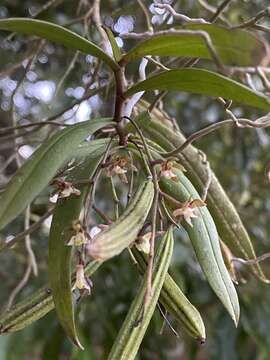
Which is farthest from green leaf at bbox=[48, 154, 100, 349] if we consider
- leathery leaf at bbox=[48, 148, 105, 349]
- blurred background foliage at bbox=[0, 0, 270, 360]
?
blurred background foliage at bbox=[0, 0, 270, 360]

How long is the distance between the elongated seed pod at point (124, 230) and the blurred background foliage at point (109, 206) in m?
0.65

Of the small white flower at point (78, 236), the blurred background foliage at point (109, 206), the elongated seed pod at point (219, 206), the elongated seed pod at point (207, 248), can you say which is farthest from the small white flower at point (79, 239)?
the blurred background foliage at point (109, 206)

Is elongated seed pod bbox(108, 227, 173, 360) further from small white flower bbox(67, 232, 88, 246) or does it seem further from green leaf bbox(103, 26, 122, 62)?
green leaf bbox(103, 26, 122, 62)

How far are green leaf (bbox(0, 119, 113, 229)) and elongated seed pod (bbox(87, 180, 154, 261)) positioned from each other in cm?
7

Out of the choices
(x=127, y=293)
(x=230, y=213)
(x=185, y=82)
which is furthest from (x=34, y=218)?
(x=185, y=82)

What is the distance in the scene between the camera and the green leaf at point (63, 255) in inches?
21.4

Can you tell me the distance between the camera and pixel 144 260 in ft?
1.86

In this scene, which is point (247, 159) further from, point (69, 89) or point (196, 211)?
point (196, 211)

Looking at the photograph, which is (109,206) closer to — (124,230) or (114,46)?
(114,46)

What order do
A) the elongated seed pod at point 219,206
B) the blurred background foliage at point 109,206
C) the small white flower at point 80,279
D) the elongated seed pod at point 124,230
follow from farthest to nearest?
the blurred background foliage at point 109,206 → the elongated seed pod at point 219,206 → the small white flower at point 80,279 → the elongated seed pod at point 124,230

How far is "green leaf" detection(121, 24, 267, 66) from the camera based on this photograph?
0.45 meters

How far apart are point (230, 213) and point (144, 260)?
16 cm

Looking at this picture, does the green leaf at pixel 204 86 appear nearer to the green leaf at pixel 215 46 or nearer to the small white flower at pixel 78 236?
the green leaf at pixel 215 46

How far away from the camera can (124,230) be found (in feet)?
1.48
